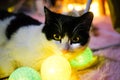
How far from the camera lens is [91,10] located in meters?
2.59

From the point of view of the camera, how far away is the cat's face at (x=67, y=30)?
1.22m

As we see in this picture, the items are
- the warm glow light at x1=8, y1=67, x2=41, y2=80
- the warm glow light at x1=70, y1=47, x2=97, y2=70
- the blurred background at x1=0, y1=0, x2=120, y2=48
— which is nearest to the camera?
the warm glow light at x1=8, y1=67, x2=41, y2=80

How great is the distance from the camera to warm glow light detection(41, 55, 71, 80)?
120 cm

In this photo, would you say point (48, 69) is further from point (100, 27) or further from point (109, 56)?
point (100, 27)

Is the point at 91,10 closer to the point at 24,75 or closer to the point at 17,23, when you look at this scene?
the point at 17,23

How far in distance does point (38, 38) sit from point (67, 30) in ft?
0.64

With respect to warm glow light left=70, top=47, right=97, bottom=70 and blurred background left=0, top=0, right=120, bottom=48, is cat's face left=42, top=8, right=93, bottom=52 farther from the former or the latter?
blurred background left=0, top=0, right=120, bottom=48

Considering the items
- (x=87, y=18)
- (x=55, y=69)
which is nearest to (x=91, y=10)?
(x=87, y=18)

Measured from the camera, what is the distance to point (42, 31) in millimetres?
1313

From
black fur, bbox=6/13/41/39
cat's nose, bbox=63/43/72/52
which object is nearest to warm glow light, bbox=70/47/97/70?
cat's nose, bbox=63/43/72/52

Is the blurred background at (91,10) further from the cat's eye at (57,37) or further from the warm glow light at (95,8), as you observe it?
the cat's eye at (57,37)

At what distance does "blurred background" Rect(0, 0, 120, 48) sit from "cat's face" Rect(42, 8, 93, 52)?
1.27 feet

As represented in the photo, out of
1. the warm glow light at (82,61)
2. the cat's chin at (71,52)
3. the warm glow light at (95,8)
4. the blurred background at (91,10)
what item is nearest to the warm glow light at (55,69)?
the cat's chin at (71,52)

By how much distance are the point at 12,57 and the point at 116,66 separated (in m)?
0.65
